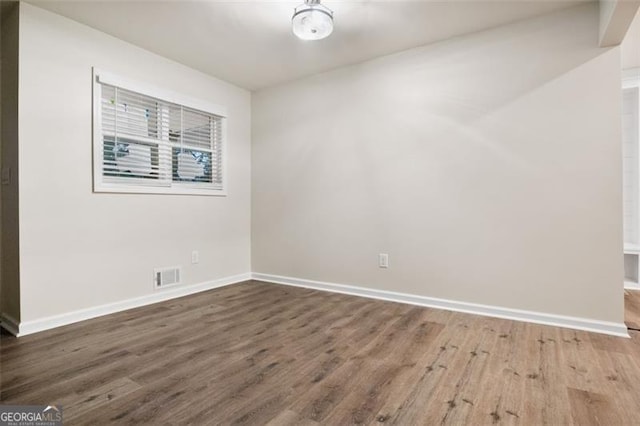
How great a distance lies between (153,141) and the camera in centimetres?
327

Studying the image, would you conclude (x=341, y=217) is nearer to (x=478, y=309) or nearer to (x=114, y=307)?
(x=478, y=309)

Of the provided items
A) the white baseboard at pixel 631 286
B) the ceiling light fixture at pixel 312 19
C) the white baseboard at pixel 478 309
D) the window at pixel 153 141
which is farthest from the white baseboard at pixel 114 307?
the white baseboard at pixel 631 286

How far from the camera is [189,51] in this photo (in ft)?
10.5

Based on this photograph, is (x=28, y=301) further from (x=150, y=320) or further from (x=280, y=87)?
(x=280, y=87)

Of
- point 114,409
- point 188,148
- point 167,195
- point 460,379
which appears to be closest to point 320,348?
point 460,379

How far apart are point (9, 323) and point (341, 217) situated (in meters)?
2.97

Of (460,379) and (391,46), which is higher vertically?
(391,46)

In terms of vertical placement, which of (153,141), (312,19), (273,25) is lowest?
(153,141)

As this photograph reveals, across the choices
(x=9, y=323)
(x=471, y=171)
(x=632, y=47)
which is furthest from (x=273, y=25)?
(x=632, y=47)

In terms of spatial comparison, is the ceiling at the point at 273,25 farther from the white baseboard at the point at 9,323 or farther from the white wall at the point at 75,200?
the white baseboard at the point at 9,323

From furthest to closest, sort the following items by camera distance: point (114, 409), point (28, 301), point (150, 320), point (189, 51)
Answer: point (189, 51), point (150, 320), point (28, 301), point (114, 409)

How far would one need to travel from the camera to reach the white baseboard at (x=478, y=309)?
2.45m

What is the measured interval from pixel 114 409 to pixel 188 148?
8.88 ft

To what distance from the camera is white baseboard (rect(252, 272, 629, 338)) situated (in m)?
2.45
